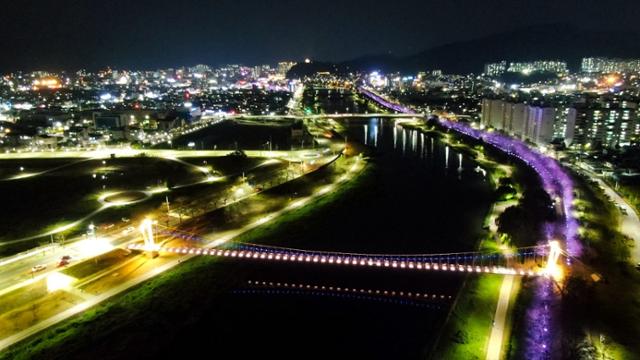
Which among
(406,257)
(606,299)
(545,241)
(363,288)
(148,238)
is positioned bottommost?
(363,288)

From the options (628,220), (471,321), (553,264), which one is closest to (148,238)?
(471,321)

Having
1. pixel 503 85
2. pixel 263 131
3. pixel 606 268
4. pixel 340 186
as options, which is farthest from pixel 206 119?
pixel 503 85

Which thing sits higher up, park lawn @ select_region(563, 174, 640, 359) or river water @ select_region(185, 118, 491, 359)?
park lawn @ select_region(563, 174, 640, 359)

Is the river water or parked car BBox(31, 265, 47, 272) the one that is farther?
parked car BBox(31, 265, 47, 272)

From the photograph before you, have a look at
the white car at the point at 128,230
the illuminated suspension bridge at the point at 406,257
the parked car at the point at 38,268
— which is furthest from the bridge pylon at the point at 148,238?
the parked car at the point at 38,268

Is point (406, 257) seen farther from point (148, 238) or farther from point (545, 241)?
point (148, 238)

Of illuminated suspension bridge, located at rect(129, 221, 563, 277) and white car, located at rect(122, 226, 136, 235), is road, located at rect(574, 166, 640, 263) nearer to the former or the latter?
illuminated suspension bridge, located at rect(129, 221, 563, 277)

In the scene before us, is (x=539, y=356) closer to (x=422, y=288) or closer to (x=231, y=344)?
(x=422, y=288)

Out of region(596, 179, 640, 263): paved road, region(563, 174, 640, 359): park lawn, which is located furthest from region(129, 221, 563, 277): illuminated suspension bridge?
region(596, 179, 640, 263): paved road

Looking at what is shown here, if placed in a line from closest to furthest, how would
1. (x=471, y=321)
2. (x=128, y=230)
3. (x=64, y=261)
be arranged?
(x=471, y=321) → (x=64, y=261) → (x=128, y=230)
